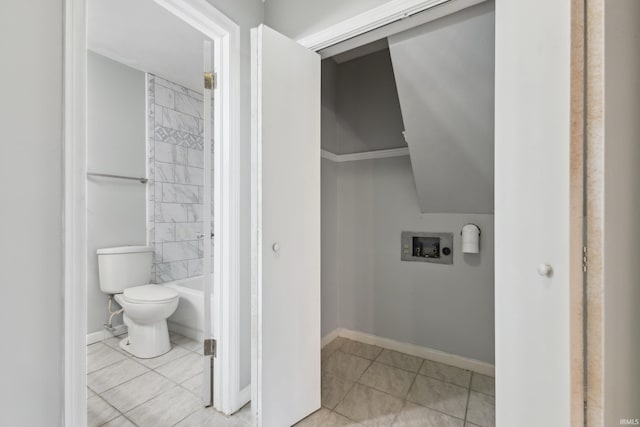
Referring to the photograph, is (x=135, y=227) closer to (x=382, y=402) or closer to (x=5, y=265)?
(x=5, y=265)

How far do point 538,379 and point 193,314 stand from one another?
8.02ft

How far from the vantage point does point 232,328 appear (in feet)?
5.05

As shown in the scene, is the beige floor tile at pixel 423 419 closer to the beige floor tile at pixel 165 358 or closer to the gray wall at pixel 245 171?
the gray wall at pixel 245 171

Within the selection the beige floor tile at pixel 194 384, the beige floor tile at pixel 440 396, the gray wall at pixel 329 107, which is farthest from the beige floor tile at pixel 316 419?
the gray wall at pixel 329 107

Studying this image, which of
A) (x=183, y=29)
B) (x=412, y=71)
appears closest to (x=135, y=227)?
(x=183, y=29)

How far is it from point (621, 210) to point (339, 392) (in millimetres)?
1740

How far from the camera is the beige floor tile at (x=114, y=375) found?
1.77 meters

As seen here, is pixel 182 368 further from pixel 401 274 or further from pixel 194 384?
pixel 401 274

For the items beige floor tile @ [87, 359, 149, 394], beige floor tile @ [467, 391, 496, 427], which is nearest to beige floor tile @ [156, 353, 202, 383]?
beige floor tile @ [87, 359, 149, 394]

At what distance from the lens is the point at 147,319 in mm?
2100

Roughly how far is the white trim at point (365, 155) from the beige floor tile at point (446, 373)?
1.61 m

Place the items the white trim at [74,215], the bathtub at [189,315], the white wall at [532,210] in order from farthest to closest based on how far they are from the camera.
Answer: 1. the bathtub at [189,315]
2. the white trim at [74,215]
3. the white wall at [532,210]

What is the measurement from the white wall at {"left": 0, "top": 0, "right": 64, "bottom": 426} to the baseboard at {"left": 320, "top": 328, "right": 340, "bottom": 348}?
173cm

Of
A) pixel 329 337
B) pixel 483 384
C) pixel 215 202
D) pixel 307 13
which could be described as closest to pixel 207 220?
pixel 215 202
